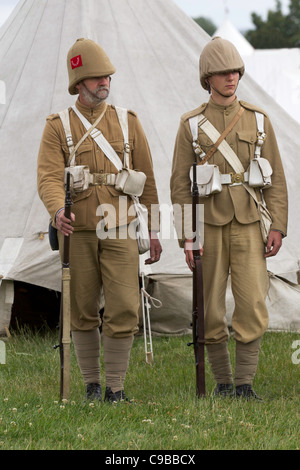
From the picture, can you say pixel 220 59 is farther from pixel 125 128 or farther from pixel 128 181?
pixel 128 181

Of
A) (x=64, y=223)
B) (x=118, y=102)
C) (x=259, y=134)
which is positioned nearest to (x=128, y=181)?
(x=64, y=223)

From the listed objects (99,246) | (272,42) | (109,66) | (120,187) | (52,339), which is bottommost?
(52,339)

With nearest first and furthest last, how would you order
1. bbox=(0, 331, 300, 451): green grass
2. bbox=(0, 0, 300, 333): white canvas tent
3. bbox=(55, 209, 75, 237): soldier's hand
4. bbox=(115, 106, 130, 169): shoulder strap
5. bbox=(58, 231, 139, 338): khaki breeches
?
bbox=(0, 331, 300, 451): green grass
bbox=(55, 209, 75, 237): soldier's hand
bbox=(58, 231, 139, 338): khaki breeches
bbox=(115, 106, 130, 169): shoulder strap
bbox=(0, 0, 300, 333): white canvas tent

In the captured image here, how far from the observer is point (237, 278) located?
15.5ft

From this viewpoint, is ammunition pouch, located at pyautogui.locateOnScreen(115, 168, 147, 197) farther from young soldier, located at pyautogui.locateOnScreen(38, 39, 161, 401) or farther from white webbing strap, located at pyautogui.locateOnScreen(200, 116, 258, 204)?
white webbing strap, located at pyautogui.locateOnScreen(200, 116, 258, 204)

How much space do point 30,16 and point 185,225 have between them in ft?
13.5

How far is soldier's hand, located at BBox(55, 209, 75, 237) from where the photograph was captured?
445 centimetres

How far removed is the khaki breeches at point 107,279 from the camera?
4.61 metres

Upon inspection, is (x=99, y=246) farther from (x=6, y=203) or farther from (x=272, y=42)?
(x=272, y=42)

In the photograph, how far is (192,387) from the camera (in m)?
5.17

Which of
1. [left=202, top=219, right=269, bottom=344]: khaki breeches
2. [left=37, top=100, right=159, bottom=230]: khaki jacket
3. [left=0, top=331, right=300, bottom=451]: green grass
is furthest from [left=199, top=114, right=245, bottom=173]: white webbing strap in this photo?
[left=0, top=331, right=300, bottom=451]: green grass

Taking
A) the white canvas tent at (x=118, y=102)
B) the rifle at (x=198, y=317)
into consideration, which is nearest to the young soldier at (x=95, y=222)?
the rifle at (x=198, y=317)

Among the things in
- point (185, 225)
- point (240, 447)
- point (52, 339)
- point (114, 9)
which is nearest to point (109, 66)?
point (185, 225)

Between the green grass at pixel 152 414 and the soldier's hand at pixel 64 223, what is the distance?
87 centimetres
